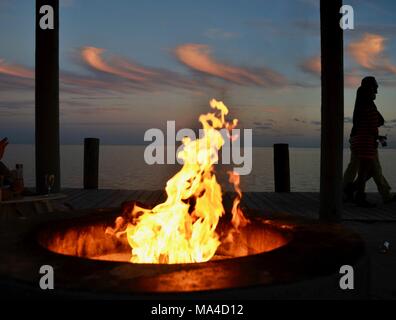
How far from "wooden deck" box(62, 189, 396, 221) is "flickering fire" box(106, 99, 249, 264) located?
3731 mm

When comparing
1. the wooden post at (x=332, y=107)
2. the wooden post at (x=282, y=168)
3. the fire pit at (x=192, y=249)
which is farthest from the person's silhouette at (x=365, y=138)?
the fire pit at (x=192, y=249)

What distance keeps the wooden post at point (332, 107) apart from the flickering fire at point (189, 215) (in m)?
2.85

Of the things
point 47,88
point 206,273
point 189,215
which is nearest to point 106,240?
point 189,215

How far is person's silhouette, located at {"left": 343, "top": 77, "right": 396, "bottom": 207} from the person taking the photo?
7.87 meters

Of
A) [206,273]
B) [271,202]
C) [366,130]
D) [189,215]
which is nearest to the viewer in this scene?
[206,273]

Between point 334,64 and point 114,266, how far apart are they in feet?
15.7

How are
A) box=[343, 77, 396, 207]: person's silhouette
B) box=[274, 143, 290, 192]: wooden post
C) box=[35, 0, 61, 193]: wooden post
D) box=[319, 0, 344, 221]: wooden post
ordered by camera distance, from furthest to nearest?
box=[274, 143, 290, 192]: wooden post, box=[343, 77, 396, 207]: person's silhouette, box=[35, 0, 61, 193]: wooden post, box=[319, 0, 344, 221]: wooden post

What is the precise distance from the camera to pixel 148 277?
215cm

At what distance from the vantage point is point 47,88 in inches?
297

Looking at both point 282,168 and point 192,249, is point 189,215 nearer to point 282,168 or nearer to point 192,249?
point 192,249

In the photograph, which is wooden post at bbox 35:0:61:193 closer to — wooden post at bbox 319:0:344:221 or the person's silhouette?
wooden post at bbox 319:0:344:221

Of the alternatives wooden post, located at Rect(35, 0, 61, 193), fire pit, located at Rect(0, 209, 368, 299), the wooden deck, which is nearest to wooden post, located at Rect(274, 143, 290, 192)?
the wooden deck

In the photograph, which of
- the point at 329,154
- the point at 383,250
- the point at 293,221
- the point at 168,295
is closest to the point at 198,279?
the point at 168,295

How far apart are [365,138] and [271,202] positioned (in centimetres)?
230
